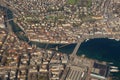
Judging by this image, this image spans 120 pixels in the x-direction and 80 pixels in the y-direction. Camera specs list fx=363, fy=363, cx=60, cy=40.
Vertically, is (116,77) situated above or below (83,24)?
below

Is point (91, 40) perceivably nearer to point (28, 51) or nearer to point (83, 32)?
point (83, 32)

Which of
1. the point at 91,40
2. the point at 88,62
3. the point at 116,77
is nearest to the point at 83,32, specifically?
the point at 91,40

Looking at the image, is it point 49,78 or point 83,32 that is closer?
point 49,78

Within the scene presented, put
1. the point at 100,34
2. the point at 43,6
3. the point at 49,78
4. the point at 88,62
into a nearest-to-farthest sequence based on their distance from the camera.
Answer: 1. the point at 49,78
2. the point at 88,62
3. the point at 100,34
4. the point at 43,6

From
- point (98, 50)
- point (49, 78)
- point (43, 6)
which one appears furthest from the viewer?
point (43, 6)

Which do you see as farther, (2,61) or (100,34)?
(100,34)

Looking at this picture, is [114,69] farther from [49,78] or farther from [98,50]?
[49,78]

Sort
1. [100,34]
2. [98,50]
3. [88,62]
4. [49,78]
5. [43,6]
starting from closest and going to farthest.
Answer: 1. [49,78]
2. [88,62]
3. [98,50]
4. [100,34]
5. [43,6]

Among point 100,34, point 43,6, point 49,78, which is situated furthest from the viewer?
point 43,6

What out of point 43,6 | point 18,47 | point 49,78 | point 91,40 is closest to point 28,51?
point 18,47
